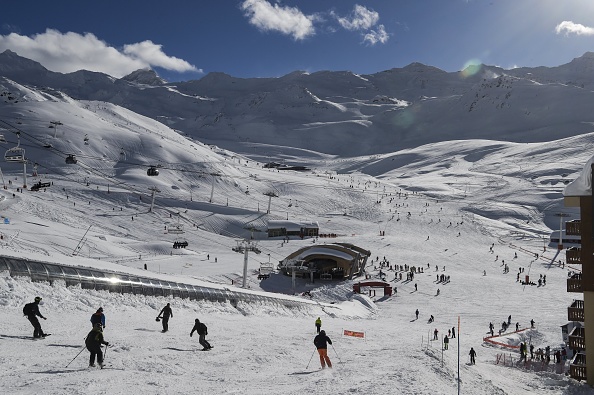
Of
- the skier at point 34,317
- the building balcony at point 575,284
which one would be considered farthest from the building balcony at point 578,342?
→ the skier at point 34,317

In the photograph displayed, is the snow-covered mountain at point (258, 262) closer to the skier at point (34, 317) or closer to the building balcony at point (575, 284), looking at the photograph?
the skier at point (34, 317)

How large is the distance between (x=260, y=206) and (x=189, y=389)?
77.1 metres

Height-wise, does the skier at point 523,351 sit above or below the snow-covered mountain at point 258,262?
below

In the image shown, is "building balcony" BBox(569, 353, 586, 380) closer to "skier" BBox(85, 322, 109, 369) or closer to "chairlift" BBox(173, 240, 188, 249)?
"skier" BBox(85, 322, 109, 369)

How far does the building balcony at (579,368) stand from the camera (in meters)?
20.0

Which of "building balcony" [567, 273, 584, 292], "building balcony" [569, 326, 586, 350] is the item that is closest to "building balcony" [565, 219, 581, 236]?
"building balcony" [567, 273, 584, 292]

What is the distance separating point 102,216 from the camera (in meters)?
64.2

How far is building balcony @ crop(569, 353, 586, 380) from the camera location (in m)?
20.0

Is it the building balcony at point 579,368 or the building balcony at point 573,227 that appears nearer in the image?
the building balcony at point 579,368

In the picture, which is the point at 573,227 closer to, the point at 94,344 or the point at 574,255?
the point at 574,255

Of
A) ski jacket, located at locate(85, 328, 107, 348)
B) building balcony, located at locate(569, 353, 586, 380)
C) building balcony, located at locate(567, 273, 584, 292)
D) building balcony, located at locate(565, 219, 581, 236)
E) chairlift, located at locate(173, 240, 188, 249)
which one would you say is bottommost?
building balcony, located at locate(569, 353, 586, 380)

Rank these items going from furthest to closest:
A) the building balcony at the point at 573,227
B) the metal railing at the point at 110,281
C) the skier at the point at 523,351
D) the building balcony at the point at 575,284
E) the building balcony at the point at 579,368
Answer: the skier at the point at 523,351 < the building balcony at the point at 573,227 < the building balcony at the point at 575,284 < the building balcony at the point at 579,368 < the metal railing at the point at 110,281

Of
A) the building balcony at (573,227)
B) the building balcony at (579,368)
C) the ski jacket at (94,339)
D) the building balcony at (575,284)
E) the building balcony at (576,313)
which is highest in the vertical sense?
the building balcony at (573,227)

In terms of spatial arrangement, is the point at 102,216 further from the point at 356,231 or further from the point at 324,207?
the point at 324,207
